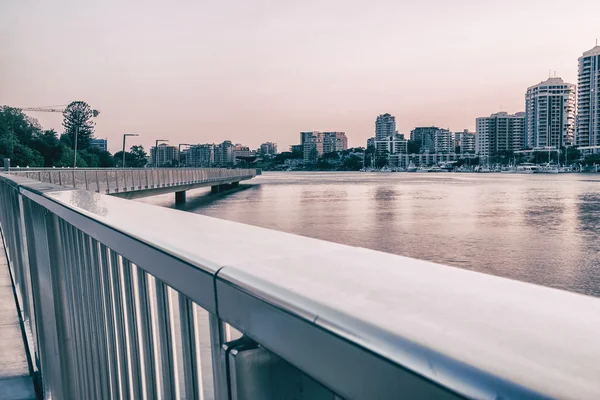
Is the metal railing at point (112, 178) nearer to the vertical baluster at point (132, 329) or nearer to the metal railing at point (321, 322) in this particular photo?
the vertical baluster at point (132, 329)

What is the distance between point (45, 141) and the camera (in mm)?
104562

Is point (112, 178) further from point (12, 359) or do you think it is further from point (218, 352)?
point (218, 352)

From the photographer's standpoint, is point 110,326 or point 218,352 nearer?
point 218,352

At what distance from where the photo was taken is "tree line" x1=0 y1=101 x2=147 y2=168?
8838 cm

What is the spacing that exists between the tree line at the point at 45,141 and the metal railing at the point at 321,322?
74.8 metres

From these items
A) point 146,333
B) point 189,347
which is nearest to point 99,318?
point 146,333

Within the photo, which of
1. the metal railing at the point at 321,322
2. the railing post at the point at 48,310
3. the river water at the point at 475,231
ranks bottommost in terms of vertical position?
the river water at the point at 475,231

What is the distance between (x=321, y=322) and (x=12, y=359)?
14.4 feet

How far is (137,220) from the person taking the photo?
183 cm

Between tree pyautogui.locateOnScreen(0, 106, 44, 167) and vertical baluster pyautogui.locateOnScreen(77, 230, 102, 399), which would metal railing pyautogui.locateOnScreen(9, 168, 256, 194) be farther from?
tree pyautogui.locateOnScreen(0, 106, 44, 167)

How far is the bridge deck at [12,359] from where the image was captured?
3.80 metres

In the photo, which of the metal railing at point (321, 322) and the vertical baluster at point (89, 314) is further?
the vertical baluster at point (89, 314)

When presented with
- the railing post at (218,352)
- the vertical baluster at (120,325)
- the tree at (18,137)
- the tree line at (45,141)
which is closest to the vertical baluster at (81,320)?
the vertical baluster at (120,325)

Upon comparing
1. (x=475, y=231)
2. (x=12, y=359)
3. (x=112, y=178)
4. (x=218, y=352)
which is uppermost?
(x=218, y=352)
